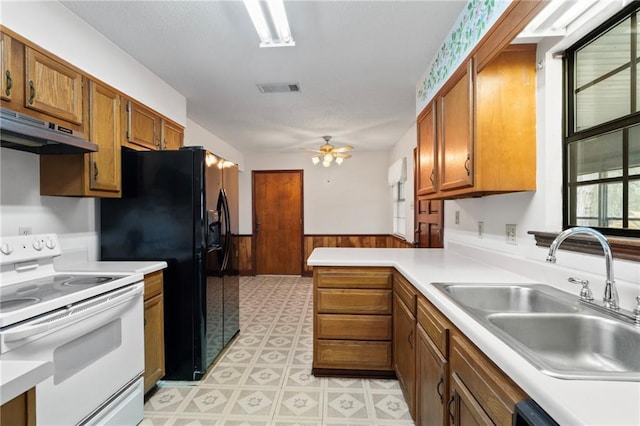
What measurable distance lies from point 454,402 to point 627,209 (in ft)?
3.48

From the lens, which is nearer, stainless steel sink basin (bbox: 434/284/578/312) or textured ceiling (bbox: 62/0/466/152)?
stainless steel sink basin (bbox: 434/284/578/312)

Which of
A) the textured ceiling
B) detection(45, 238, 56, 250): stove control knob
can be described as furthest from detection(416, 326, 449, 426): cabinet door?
detection(45, 238, 56, 250): stove control knob

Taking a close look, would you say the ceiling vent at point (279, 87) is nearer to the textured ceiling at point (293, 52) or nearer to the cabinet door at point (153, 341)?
the textured ceiling at point (293, 52)

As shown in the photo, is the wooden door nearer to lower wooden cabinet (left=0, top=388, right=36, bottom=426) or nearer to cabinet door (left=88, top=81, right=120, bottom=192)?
cabinet door (left=88, top=81, right=120, bottom=192)

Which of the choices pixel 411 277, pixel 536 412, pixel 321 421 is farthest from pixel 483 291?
pixel 321 421

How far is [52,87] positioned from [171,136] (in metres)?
1.24

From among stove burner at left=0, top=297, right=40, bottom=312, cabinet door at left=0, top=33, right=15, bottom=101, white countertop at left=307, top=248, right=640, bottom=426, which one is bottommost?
stove burner at left=0, top=297, right=40, bottom=312

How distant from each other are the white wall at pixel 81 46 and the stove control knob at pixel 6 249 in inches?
43.1

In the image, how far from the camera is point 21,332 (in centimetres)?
116

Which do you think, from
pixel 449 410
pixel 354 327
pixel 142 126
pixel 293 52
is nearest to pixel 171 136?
pixel 142 126

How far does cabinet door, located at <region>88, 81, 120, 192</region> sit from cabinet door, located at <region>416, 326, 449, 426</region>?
2167mm

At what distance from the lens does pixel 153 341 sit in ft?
6.93

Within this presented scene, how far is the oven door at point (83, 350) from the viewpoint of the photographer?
1.23 meters

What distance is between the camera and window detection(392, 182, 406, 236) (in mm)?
5098
